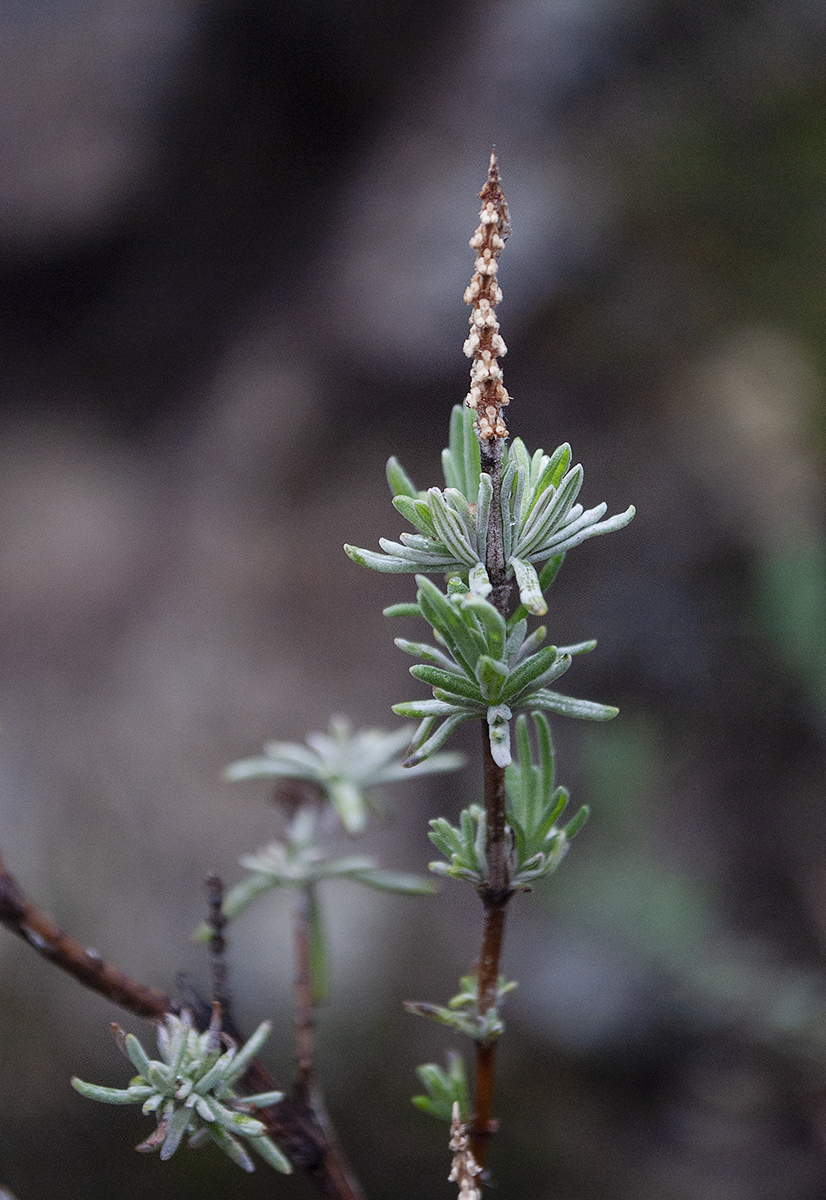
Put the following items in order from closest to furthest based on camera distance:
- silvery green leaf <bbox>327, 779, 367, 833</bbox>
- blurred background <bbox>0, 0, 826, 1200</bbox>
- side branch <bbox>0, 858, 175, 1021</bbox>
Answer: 1. side branch <bbox>0, 858, 175, 1021</bbox>
2. silvery green leaf <bbox>327, 779, 367, 833</bbox>
3. blurred background <bbox>0, 0, 826, 1200</bbox>

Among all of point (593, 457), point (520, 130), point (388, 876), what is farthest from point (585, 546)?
point (388, 876)

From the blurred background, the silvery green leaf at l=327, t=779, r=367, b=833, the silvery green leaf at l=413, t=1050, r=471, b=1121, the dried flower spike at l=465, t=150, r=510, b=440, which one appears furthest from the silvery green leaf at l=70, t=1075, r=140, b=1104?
the blurred background

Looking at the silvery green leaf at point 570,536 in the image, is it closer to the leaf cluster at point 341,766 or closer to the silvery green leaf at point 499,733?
the silvery green leaf at point 499,733

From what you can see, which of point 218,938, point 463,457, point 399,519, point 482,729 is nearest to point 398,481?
point 463,457

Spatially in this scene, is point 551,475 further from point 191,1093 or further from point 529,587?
point 191,1093

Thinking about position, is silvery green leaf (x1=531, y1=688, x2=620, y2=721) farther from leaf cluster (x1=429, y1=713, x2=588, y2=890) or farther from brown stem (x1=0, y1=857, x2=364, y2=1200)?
brown stem (x1=0, y1=857, x2=364, y2=1200)

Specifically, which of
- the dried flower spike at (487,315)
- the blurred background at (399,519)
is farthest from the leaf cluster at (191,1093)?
the blurred background at (399,519)

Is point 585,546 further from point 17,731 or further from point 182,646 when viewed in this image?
point 17,731
